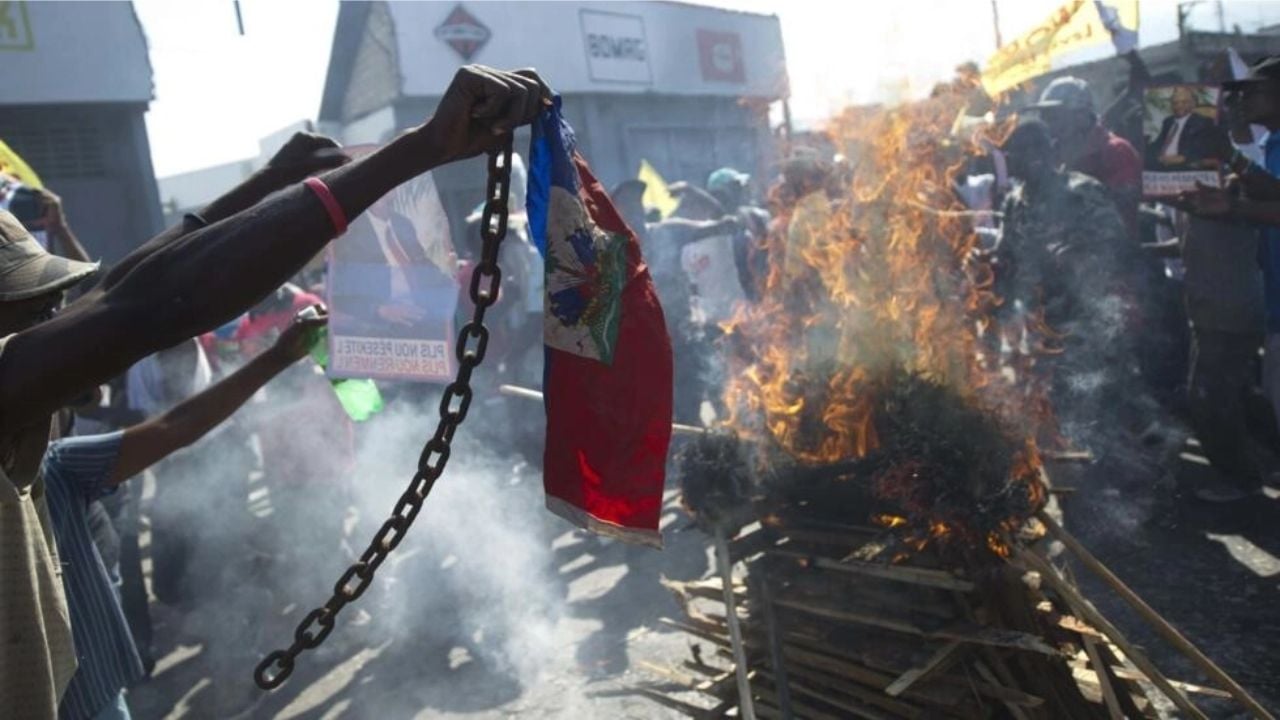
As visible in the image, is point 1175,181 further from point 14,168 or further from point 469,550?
point 14,168

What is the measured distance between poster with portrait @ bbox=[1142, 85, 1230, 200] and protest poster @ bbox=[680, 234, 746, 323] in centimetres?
367

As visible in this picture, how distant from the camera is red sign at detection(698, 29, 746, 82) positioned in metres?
21.0

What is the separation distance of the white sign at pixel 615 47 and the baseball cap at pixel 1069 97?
12517mm

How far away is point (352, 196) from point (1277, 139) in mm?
4959

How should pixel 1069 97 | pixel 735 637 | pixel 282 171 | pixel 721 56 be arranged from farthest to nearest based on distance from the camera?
pixel 721 56 → pixel 1069 97 → pixel 735 637 → pixel 282 171

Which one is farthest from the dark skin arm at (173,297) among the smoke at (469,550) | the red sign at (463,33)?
the red sign at (463,33)

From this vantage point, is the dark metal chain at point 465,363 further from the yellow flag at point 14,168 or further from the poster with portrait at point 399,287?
the yellow flag at point 14,168

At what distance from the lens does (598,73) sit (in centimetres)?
1869

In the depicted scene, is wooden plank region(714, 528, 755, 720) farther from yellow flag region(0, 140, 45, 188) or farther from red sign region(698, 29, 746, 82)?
red sign region(698, 29, 746, 82)

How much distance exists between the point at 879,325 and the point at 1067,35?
4451mm

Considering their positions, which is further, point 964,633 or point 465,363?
point 964,633

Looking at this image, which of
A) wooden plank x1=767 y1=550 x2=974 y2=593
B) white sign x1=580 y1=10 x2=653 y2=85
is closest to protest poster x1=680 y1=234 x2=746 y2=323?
→ wooden plank x1=767 y1=550 x2=974 y2=593

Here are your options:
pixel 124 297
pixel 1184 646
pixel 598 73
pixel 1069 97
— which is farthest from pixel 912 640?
pixel 598 73

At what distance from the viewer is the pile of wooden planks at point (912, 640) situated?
2.84m
